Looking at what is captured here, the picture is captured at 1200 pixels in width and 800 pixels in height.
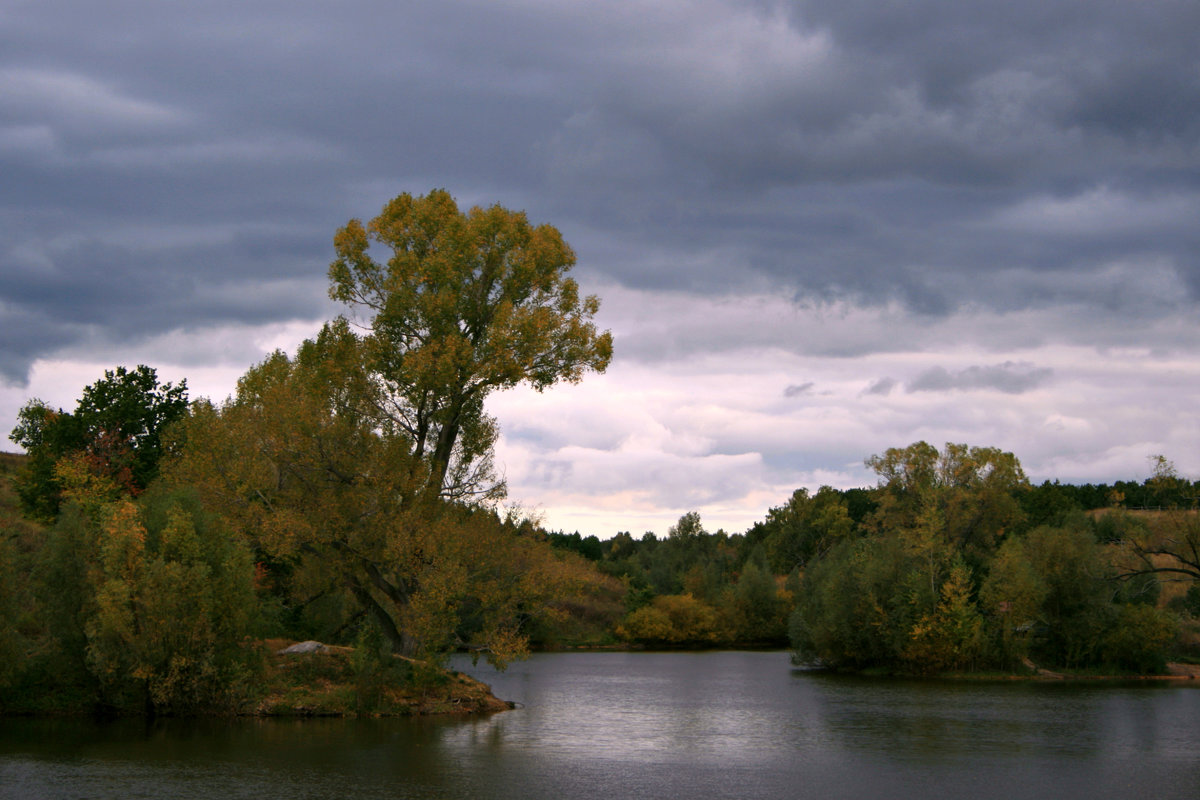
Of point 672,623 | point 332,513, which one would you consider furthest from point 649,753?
point 672,623

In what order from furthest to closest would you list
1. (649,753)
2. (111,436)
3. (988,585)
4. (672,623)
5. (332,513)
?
(672,623), (988,585), (111,436), (332,513), (649,753)

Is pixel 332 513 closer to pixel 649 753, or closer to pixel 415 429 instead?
pixel 415 429

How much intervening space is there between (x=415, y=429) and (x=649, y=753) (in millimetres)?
20917

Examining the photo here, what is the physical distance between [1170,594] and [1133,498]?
226 ft

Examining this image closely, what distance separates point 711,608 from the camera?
402 feet

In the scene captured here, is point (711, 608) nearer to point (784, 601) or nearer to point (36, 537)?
point (784, 601)

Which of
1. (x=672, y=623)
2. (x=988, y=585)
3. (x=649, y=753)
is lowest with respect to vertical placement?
(x=672, y=623)

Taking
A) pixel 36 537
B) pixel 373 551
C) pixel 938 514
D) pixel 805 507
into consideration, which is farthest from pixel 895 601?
pixel 805 507

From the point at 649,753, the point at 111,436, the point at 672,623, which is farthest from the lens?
the point at 672,623

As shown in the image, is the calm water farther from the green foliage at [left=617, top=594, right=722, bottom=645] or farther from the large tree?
the green foliage at [left=617, top=594, right=722, bottom=645]

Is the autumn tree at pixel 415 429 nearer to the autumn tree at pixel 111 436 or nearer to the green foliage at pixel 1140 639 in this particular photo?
the autumn tree at pixel 111 436

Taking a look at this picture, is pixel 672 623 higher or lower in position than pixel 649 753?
lower

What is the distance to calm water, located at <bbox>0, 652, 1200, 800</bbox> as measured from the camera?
2606 centimetres

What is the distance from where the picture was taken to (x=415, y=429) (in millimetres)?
47094
